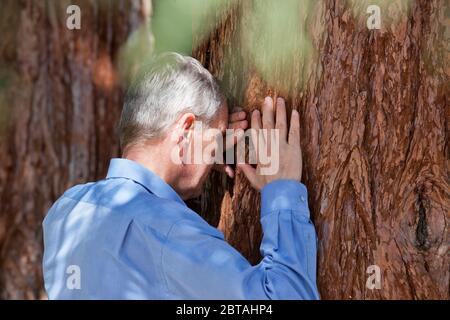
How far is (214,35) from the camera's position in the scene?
308 centimetres

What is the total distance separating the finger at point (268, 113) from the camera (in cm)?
259

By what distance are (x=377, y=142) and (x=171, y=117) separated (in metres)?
0.65

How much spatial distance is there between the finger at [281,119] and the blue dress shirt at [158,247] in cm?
18

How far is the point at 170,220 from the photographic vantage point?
2221 mm

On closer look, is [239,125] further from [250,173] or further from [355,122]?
[355,122]

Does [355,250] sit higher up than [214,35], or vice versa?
[214,35]

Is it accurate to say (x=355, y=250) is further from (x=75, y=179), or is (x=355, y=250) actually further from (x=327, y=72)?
(x=75, y=179)

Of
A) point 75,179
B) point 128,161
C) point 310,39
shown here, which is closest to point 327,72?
point 310,39

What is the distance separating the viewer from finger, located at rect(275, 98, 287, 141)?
101 inches

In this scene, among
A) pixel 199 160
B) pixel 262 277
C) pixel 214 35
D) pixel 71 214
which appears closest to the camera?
pixel 262 277

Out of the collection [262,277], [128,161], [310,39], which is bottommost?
[262,277]

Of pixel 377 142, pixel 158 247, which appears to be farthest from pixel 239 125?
pixel 158 247

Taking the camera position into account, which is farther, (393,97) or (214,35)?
(214,35)

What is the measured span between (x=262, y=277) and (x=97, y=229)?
501 mm
